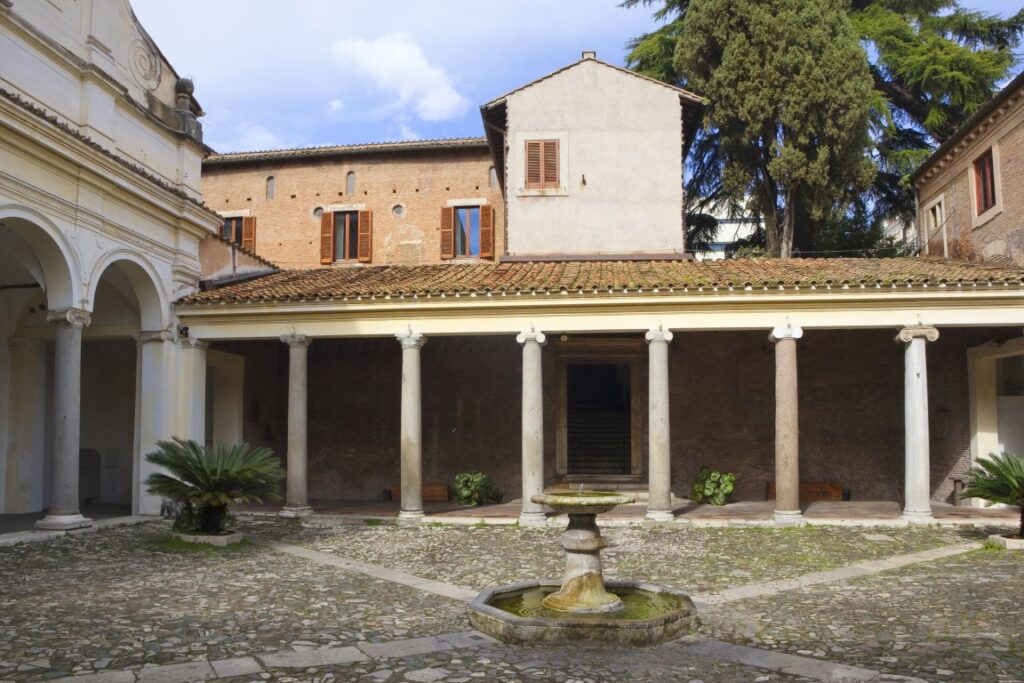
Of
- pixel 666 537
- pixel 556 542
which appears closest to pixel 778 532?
pixel 666 537

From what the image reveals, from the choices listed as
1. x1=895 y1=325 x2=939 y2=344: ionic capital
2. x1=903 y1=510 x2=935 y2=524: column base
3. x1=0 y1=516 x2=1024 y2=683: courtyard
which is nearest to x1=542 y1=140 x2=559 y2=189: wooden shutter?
x1=895 y1=325 x2=939 y2=344: ionic capital

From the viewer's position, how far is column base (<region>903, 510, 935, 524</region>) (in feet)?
42.5

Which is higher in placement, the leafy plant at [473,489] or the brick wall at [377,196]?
the brick wall at [377,196]

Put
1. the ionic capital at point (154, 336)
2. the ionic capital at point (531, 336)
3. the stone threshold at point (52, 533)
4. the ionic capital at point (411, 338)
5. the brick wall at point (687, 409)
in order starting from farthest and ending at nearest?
the brick wall at point (687, 409)
the ionic capital at point (154, 336)
the ionic capital at point (411, 338)
the ionic capital at point (531, 336)
the stone threshold at point (52, 533)

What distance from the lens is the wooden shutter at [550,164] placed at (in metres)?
17.6

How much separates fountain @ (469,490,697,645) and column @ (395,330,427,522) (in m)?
6.44

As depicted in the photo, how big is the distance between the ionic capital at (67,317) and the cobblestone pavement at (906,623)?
9.65m

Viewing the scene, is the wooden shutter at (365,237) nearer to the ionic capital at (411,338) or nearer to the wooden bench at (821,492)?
the ionic capital at (411,338)

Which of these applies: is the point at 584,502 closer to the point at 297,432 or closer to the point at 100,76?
the point at 297,432

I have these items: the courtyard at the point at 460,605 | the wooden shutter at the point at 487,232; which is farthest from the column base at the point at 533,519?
the wooden shutter at the point at 487,232

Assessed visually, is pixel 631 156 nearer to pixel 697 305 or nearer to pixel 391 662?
pixel 697 305

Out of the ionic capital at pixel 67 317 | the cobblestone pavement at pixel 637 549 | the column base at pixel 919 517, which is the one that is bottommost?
the cobblestone pavement at pixel 637 549

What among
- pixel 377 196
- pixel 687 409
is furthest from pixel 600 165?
pixel 377 196

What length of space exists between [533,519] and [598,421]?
8.27 metres
